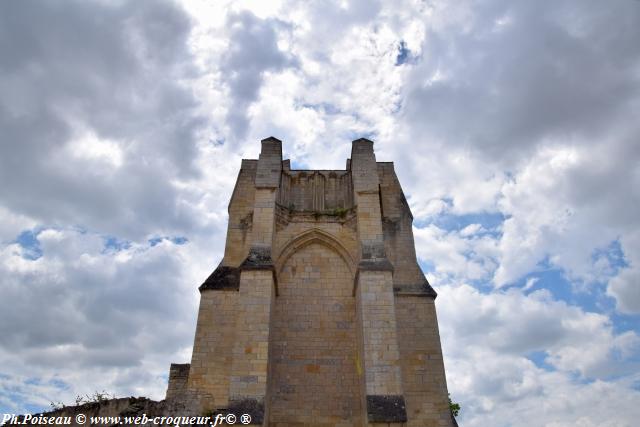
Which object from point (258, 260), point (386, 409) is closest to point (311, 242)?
point (258, 260)

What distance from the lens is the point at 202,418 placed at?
31.3 feet

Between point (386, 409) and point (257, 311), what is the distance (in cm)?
346

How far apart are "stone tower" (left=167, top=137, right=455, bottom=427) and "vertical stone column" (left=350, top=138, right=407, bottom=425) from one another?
0.9 inches

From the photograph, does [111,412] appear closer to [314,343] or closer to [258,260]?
[258,260]

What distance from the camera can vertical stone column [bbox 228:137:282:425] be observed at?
9445 millimetres

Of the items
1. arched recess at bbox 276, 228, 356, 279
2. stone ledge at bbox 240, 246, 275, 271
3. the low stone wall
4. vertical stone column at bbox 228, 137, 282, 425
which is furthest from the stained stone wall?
the low stone wall

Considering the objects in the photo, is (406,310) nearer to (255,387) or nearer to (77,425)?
(255,387)

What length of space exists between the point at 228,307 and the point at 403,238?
17.1 ft

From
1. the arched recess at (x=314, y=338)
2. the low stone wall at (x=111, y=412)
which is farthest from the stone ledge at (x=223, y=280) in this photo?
the low stone wall at (x=111, y=412)

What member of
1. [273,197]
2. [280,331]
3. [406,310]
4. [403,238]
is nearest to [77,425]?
[280,331]

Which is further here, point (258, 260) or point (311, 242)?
point (311, 242)

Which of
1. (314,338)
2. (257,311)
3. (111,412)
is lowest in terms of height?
(111,412)

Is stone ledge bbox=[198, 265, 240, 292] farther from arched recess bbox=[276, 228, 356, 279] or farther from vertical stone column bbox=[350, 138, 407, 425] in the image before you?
vertical stone column bbox=[350, 138, 407, 425]

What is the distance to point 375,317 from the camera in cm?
1041
